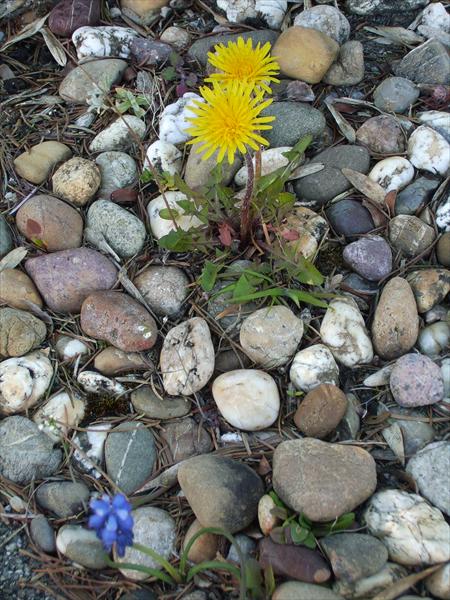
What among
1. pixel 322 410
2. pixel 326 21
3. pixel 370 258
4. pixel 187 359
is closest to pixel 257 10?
pixel 326 21

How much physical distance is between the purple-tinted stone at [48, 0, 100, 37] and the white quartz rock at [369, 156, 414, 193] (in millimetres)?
2013

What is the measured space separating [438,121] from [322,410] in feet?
5.74

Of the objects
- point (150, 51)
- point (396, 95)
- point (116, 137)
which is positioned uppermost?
point (150, 51)

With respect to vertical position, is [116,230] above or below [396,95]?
below

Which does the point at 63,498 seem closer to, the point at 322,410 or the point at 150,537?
the point at 150,537

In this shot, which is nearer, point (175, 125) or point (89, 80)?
point (175, 125)

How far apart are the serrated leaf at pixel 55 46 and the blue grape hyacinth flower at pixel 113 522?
110 inches

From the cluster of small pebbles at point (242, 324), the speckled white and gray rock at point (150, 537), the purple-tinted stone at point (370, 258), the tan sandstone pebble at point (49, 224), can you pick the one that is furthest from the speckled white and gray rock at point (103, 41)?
the speckled white and gray rock at point (150, 537)

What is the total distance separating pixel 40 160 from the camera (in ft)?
10.8

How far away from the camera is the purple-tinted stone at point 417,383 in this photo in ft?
8.36

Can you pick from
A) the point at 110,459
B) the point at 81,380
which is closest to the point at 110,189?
the point at 81,380

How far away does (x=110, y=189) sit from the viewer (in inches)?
129

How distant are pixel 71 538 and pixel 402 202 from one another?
2.19 metres

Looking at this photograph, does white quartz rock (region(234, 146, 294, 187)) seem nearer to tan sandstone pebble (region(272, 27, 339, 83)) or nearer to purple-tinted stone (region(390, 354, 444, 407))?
tan sandstone pebble (region(272, 27, 339, 83))
